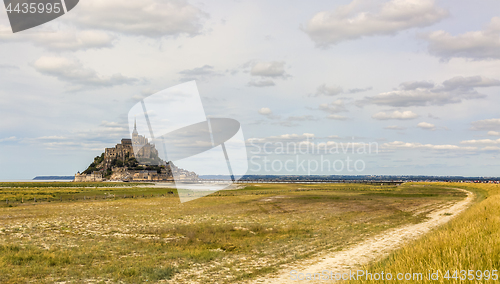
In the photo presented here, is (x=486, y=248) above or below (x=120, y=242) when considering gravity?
above

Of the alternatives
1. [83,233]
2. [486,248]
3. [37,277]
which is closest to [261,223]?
[83,233]

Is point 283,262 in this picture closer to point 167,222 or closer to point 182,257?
point 182,257

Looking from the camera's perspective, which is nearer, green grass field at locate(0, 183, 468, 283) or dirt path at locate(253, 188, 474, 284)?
dirt path at locate(253, 188, 474, 284)

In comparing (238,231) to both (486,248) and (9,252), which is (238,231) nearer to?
(9,252)

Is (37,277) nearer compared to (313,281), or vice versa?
(313,281)

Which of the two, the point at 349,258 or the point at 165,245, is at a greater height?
the point at 349,258

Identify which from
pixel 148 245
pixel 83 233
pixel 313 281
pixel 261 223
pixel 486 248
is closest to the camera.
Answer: pixel 486 248

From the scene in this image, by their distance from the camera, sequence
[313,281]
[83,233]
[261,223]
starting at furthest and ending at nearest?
[261,223] → [83,233] → [313,281]

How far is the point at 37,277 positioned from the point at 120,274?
348 cm

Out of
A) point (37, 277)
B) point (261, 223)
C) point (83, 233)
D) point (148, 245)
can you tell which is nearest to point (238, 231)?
point (261, 223)

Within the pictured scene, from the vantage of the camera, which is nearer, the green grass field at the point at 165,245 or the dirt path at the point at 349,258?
the dirt path at the point at 349,258

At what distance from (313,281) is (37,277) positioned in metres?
12.0

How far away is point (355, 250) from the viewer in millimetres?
17750

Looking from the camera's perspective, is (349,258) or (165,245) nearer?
(349,258)
